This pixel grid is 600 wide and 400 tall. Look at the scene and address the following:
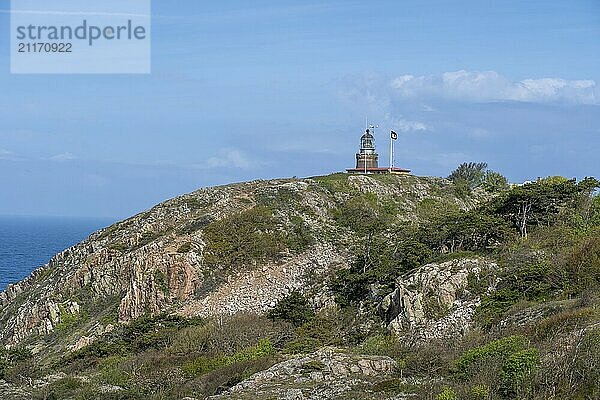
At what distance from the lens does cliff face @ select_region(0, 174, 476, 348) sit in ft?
134

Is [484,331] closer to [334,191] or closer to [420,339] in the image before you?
[420,339]

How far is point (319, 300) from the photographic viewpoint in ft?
117

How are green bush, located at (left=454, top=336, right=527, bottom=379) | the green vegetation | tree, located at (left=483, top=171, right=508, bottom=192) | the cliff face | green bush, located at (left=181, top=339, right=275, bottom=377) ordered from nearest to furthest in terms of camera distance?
green bush, located at (left=454, top=336, right=527, bottom=379) → green bush, located at (left=181, top=339, right=275, bottom=377) → the cliff face → the green vegetation → tree, located at (left=483, top=171, right=508, bottom=192)

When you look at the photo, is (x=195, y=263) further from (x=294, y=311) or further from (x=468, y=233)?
(x=468, y=233)

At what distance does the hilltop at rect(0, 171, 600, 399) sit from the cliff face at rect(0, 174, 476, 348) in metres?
0.12

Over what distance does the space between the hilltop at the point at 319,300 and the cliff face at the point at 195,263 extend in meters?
0.12

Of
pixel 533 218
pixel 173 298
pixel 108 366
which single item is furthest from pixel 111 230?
pixel 533 218

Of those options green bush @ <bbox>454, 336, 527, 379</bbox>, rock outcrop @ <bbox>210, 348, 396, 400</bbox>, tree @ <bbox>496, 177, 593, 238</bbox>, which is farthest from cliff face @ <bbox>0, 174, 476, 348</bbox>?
green bush @ <bbox>454, 336, 527, 379</bbox>

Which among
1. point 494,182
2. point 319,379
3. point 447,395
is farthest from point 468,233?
point 494,182

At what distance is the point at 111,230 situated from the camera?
177 feet

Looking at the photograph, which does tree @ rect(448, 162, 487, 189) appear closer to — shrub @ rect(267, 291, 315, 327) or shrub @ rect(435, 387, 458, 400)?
shrub @ rect(267, 291, 315, 327)

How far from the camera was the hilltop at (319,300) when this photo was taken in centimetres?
2142

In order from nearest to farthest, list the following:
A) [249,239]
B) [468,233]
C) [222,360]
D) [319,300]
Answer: [222,360], [468,233], [319,300], [249,239]

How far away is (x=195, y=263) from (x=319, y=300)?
10493 millimetres
